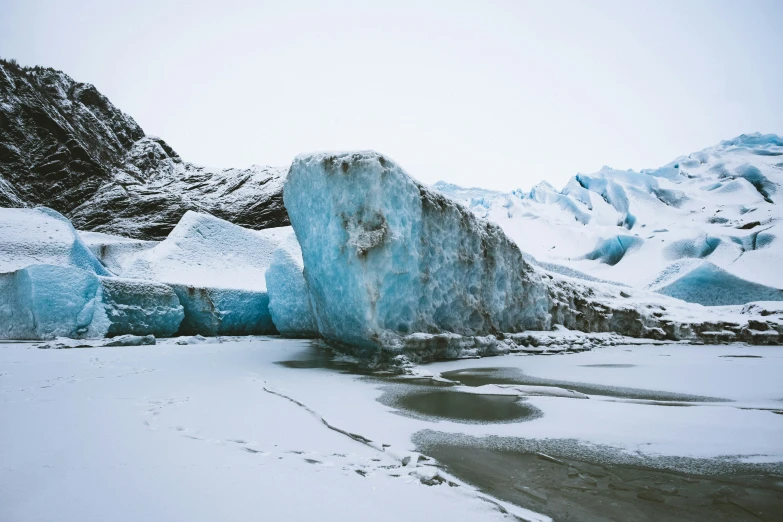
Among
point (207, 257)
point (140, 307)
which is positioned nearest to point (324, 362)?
point (140, 307)

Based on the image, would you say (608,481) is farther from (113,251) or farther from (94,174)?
(94,174)

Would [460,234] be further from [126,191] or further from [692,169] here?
[692,169]

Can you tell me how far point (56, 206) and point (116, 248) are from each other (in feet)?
29.8

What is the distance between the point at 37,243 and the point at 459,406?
26.7 feet

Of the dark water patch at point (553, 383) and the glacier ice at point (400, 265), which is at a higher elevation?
the glacier ice at point (400, 265)

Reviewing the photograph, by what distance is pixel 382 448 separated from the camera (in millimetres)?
1638

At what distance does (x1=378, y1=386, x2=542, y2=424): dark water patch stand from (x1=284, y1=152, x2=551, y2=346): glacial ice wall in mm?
1337

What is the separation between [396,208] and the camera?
420 cm

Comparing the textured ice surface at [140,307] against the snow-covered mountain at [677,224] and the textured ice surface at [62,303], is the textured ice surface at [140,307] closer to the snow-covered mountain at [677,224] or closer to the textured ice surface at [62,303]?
the textured ice surface at [62,303]

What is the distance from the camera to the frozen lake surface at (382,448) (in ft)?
3.73

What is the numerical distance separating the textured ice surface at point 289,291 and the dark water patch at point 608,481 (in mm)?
5504

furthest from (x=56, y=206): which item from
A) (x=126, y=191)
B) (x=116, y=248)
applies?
(x=116, y=248)

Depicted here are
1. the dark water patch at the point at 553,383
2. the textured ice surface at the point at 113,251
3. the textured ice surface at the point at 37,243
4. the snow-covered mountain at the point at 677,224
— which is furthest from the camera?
the textured ice surface at the point at 113,251

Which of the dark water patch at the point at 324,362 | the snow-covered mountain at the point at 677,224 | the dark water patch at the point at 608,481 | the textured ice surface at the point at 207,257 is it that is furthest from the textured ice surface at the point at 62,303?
the snow-covered mountain at the point at 677,224
